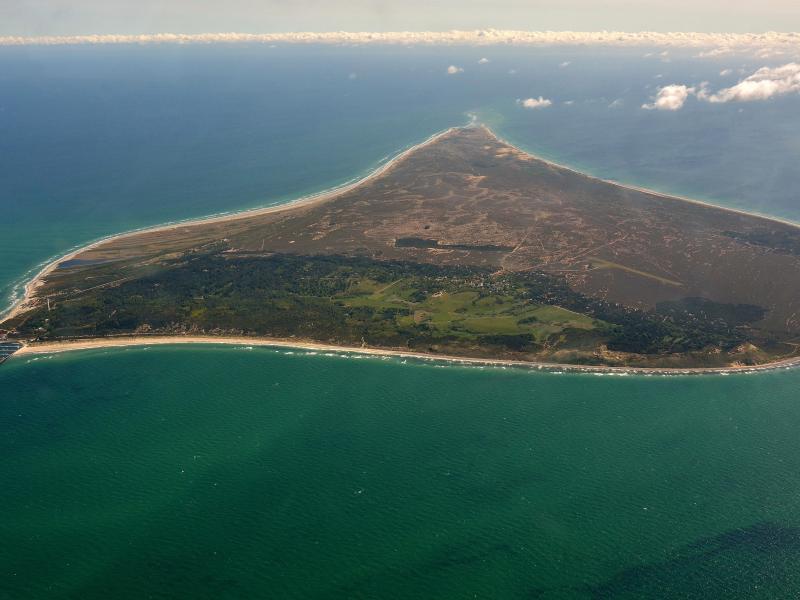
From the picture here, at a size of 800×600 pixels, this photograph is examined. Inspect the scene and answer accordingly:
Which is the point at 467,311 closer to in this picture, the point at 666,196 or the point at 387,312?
the point at 387,312

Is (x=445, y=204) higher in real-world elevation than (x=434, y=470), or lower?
higher

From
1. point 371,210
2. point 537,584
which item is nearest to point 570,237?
point 371,210

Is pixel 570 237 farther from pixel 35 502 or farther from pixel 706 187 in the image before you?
pixel 35 502

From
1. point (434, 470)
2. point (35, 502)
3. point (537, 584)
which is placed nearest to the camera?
point (537, 584)

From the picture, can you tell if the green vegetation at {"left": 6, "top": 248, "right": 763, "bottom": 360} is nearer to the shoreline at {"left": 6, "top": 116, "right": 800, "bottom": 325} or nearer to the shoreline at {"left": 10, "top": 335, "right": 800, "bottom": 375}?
the shoreline at {"left": 10, "top": 335, "right": 800, "bottom": 375}

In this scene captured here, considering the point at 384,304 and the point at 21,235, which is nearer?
the point at 384,304

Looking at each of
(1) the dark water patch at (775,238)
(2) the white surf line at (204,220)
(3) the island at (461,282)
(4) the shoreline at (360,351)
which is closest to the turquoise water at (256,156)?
(2) the white surf line at (204,220)

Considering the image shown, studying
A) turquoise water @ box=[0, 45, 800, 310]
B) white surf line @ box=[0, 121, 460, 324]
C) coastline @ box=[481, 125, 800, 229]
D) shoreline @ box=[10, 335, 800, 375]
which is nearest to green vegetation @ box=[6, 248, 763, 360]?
shoreline @ box=[10, 335, 800, 375]
